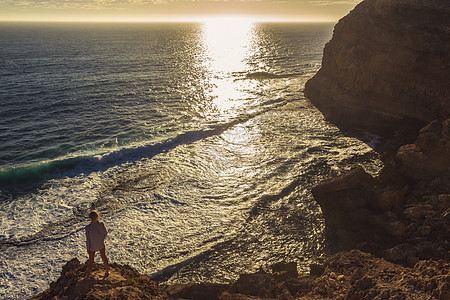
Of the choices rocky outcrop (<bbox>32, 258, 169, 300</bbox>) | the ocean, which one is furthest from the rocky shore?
the ocean

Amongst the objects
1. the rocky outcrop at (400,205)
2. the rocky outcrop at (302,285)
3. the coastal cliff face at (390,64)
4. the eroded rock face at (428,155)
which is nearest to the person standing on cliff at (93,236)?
the rocky outcrop at (302,285)

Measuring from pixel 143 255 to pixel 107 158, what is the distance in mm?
12436

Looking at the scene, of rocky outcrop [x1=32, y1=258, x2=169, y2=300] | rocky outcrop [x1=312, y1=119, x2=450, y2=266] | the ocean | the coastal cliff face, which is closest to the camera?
rocky outcrop [x1=32, y1=258, x2=169, y2=300]

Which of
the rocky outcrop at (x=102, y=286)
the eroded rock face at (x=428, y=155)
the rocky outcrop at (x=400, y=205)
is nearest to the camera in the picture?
the rocky outcrop at (x=102, y=286)

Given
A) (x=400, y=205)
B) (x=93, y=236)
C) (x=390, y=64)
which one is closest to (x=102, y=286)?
(x=93, y=236)

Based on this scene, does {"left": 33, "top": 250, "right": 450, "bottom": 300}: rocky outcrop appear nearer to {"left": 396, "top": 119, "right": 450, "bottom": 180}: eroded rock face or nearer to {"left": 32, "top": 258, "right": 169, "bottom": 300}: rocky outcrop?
{"left": 32, "top": 258, "right": 169, "bottom": 300}: rocky outcrop

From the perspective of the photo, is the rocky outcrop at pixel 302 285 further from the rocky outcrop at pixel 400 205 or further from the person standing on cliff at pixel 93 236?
the rocky outcrop at pixel 400 205

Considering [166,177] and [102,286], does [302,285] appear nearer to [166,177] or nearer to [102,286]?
[102,286]

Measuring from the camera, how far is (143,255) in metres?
15.1

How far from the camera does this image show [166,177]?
22.2m

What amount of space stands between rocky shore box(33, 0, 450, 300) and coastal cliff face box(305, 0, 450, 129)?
0.10 metres

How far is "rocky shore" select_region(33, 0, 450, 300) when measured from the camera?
30.6 feet

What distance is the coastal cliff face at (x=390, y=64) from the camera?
2569 centimetres

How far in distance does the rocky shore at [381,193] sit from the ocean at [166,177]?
6.98 ft
